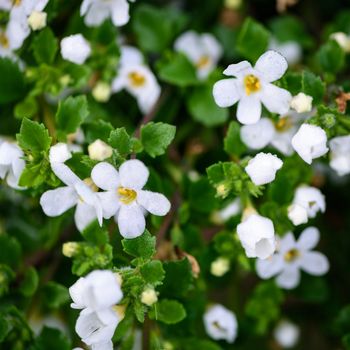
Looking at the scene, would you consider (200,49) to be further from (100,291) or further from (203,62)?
(100,291)

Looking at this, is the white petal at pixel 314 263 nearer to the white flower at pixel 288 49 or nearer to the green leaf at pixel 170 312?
the green leaf at pixel 170 312

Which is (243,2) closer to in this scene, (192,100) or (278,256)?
(192,100)

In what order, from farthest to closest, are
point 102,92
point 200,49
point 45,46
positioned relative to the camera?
point 200,49
point 102,92
point 45,46

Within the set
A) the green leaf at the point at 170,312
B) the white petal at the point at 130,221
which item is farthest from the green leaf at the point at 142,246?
the green leaf at the point at 170,312

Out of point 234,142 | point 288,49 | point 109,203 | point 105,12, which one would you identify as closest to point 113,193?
point 109,203

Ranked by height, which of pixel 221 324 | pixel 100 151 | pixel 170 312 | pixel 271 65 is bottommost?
pixel 221 324

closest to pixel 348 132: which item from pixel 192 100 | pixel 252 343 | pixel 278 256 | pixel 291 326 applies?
pixel 278 256

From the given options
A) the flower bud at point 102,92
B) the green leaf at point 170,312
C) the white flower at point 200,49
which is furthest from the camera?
the white flower at point 200,49
